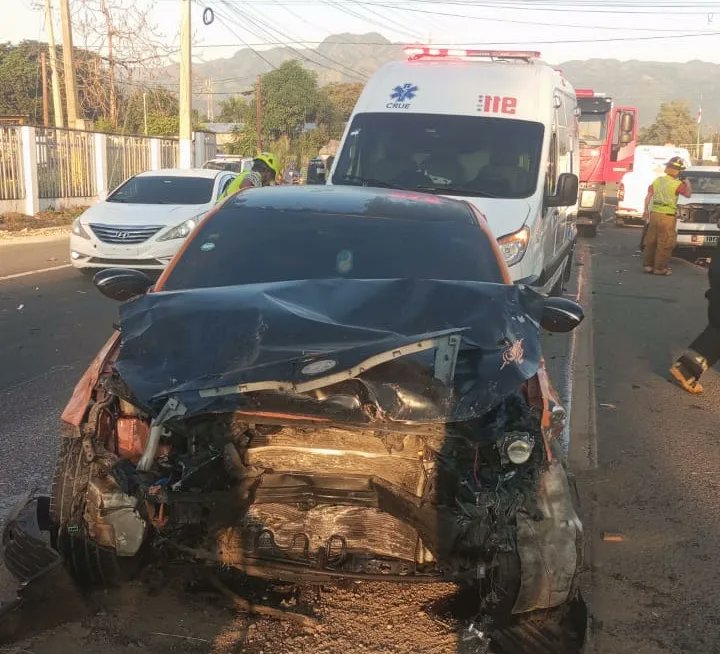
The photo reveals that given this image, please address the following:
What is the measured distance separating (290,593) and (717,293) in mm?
4903

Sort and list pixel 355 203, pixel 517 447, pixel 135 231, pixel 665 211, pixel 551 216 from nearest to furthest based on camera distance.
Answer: pixel 517 447
pixel 355 203
pixel 551 216
pixel 135 231
pixel 665 211

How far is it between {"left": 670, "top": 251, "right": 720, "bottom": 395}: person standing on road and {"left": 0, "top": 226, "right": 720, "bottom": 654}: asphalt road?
5.9 inches

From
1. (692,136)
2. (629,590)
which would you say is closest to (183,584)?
(629,590)

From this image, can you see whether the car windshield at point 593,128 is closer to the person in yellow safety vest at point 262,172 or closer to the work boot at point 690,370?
the person in yellow safety vest at point 262,172

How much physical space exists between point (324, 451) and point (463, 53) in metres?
7.86

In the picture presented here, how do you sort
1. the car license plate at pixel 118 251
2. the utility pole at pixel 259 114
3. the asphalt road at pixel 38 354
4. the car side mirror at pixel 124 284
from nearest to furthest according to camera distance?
the car side mirror at pixel 124 284, the asphalt road at pixel 38 354, the car license plate at pixel 118 251, the utility pole at pixel 259 114

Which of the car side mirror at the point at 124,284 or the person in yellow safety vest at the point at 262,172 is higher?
the person in yellow safety vest at the point at 262,172

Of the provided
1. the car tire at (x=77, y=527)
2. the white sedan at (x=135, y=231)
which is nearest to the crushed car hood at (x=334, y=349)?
the car tire at (x=77, y=527)

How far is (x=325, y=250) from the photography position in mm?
4434

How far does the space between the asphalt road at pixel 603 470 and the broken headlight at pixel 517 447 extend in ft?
2.66

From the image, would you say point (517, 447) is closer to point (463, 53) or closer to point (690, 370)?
point (690, 370)

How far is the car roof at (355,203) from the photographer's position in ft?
15.7

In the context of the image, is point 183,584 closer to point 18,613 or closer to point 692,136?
point 18,613

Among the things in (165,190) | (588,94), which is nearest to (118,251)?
(165,190)
